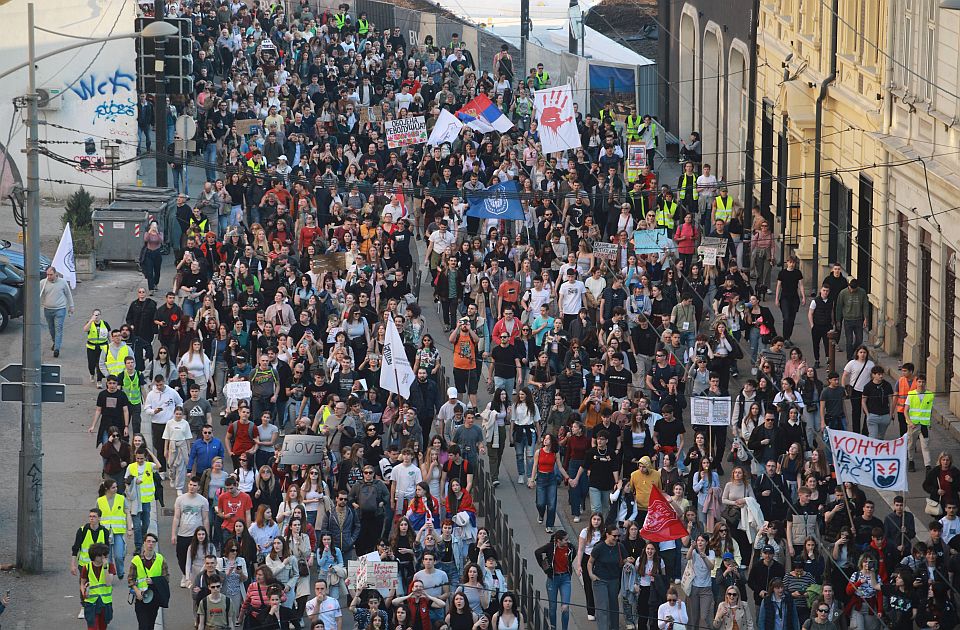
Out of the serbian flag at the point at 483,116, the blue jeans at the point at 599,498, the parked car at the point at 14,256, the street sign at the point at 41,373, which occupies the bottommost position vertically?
the blue jeans at the point at 599,498

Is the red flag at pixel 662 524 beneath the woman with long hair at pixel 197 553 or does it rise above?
above

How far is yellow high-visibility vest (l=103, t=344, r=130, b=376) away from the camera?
25891mm

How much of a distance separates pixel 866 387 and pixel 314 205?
1239 cm

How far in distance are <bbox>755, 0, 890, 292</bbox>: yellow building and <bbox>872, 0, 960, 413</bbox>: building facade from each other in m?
0.79

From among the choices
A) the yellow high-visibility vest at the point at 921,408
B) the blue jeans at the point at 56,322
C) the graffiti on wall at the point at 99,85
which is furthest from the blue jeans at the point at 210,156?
the yellow high-visibility vest at the point at 921,408

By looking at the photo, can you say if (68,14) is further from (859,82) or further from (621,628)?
(621,628)

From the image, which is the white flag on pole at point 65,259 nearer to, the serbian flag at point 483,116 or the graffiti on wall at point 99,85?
the serbian flag at point 483,116

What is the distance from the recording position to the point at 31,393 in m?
22.8

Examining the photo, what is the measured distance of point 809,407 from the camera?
24078 millimetres

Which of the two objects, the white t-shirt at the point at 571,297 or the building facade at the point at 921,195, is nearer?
the building facade at the point at 921,195

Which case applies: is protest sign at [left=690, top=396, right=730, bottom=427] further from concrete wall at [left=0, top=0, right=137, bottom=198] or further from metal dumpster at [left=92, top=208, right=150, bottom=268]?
concrete wall at [left=0, top=0, right=137, bottom=198]

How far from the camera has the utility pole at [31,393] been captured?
877 inches

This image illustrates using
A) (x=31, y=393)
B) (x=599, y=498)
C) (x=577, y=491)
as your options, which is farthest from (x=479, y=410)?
(x=31, y=393)

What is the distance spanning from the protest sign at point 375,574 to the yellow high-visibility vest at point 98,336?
8960 mm
